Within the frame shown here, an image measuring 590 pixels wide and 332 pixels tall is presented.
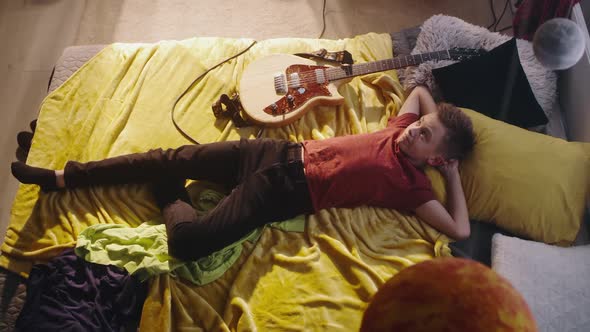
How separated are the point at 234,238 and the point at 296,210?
204mm

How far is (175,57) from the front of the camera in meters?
1.53

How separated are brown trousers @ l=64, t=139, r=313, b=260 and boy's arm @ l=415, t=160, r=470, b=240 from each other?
0.35 meters

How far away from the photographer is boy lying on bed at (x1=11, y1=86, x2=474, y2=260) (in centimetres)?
124

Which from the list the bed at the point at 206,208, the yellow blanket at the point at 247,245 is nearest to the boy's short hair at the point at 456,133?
the bed at the point at 206,208

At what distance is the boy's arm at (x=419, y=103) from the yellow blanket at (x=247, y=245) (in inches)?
2.3

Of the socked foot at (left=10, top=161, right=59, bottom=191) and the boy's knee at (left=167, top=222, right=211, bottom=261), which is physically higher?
the socked foot at (left=10, top=161, right=59, bottom=191)

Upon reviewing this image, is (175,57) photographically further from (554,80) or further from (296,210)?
(554,80)

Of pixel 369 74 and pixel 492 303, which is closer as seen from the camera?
pixel 492 303

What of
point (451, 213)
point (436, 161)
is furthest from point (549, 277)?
point (436, 161)

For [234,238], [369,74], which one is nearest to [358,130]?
[369,74]

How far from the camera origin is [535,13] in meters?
1.66

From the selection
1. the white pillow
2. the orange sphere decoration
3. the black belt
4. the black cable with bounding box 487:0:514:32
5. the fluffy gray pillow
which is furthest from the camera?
the black cable with bounding box 487:0:514:32

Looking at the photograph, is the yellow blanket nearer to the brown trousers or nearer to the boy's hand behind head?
the brown trousers

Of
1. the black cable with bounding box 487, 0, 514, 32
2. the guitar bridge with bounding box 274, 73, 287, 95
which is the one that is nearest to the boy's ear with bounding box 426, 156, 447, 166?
the guitar bridge with bounding box 274, 73, 287, 95
